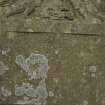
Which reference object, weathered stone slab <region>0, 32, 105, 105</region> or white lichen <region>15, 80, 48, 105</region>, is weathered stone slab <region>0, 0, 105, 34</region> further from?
white lichen <region>15, 80, 48, 105</region>

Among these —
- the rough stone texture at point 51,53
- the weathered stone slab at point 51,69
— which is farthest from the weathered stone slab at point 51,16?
the weathered stone slab at point 51,69

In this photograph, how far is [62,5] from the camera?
20.4ft

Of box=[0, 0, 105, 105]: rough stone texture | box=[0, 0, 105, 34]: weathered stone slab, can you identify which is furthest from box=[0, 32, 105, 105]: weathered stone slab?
box=[0, 0, 105, 34]: weathered stone slab

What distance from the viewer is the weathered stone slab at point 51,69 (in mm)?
6059

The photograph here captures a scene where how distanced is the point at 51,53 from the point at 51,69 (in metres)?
0.27

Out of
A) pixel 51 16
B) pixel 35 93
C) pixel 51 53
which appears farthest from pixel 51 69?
pixel 51 16

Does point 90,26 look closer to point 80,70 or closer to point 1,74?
point 80,70

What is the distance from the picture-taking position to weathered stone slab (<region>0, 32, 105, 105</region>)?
606cm

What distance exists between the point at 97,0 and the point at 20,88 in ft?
6.49

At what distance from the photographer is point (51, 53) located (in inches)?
241

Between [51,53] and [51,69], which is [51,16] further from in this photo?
[51,69]

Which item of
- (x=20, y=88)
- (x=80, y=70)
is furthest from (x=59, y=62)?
(x=20, y=88)

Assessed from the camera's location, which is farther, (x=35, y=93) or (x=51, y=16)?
(x=51, y=16)

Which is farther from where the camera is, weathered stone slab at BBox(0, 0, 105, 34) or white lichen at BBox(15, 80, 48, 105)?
weathered stone slab at BBox(0, 0, 105, 34)
